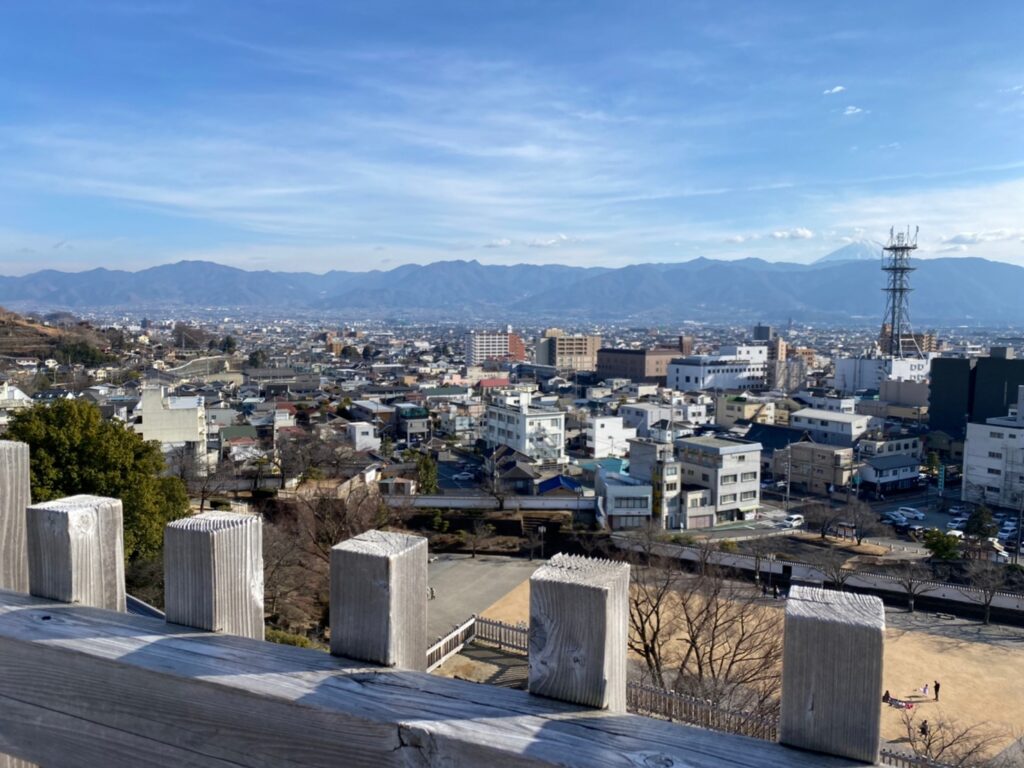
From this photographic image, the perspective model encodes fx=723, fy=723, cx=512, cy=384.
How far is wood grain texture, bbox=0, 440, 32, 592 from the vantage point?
41.2 inches

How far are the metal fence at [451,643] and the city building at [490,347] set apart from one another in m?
54.4

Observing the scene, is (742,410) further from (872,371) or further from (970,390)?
(872,371)

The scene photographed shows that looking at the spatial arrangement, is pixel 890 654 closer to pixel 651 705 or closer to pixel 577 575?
pixel 651 705

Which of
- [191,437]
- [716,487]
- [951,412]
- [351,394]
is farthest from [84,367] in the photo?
[951,412]

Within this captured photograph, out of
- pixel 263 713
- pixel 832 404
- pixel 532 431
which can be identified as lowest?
pixel 532 431

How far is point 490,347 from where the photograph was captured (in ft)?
220

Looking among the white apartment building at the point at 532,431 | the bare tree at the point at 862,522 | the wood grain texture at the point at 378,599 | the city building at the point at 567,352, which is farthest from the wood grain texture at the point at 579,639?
the city building at the point at 567,352

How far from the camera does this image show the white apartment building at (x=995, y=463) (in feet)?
65.9

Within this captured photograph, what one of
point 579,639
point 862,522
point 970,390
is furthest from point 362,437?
point 970,390

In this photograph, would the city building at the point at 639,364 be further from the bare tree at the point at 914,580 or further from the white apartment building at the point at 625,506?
the bare tree at the point at 914,580

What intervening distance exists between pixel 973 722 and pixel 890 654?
195 cm

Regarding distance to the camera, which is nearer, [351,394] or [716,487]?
[716,487]

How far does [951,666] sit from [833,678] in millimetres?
11846

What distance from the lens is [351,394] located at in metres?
35.5
